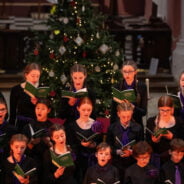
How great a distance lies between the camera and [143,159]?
16.1ft

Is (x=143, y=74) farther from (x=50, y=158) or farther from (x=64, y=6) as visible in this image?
(x=50, y=158)

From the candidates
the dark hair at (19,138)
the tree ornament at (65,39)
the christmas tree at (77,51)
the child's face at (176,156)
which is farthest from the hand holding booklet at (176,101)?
the tree ornament at (65,39)

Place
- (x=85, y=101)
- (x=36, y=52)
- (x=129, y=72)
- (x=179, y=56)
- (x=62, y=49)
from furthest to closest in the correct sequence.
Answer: (x=179, y=56)
(x=36, y=52)
(x=62, y=49)
(x=129, y=72)
(x=85, y=101)

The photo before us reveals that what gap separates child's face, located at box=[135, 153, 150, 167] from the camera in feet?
16.1

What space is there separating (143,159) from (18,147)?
45.0 inches

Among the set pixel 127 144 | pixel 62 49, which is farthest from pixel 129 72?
pixel 62 49

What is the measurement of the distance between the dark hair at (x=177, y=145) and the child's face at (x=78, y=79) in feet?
3.95

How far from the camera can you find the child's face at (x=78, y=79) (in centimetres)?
556

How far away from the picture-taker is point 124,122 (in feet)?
17.3

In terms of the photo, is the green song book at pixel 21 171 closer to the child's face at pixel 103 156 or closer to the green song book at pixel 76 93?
the child's face at pixel 103 156

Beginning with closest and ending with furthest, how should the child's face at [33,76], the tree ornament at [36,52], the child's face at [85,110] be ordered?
the child's face at [85,110] → the child's face at [33,76] → the tree ornament at [36,52]

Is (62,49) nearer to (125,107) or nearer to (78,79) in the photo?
(78,79)

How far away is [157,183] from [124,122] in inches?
26.6

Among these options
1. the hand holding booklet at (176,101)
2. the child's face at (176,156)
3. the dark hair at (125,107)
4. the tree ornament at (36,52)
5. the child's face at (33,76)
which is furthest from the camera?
the tree ornament at (36,52)
